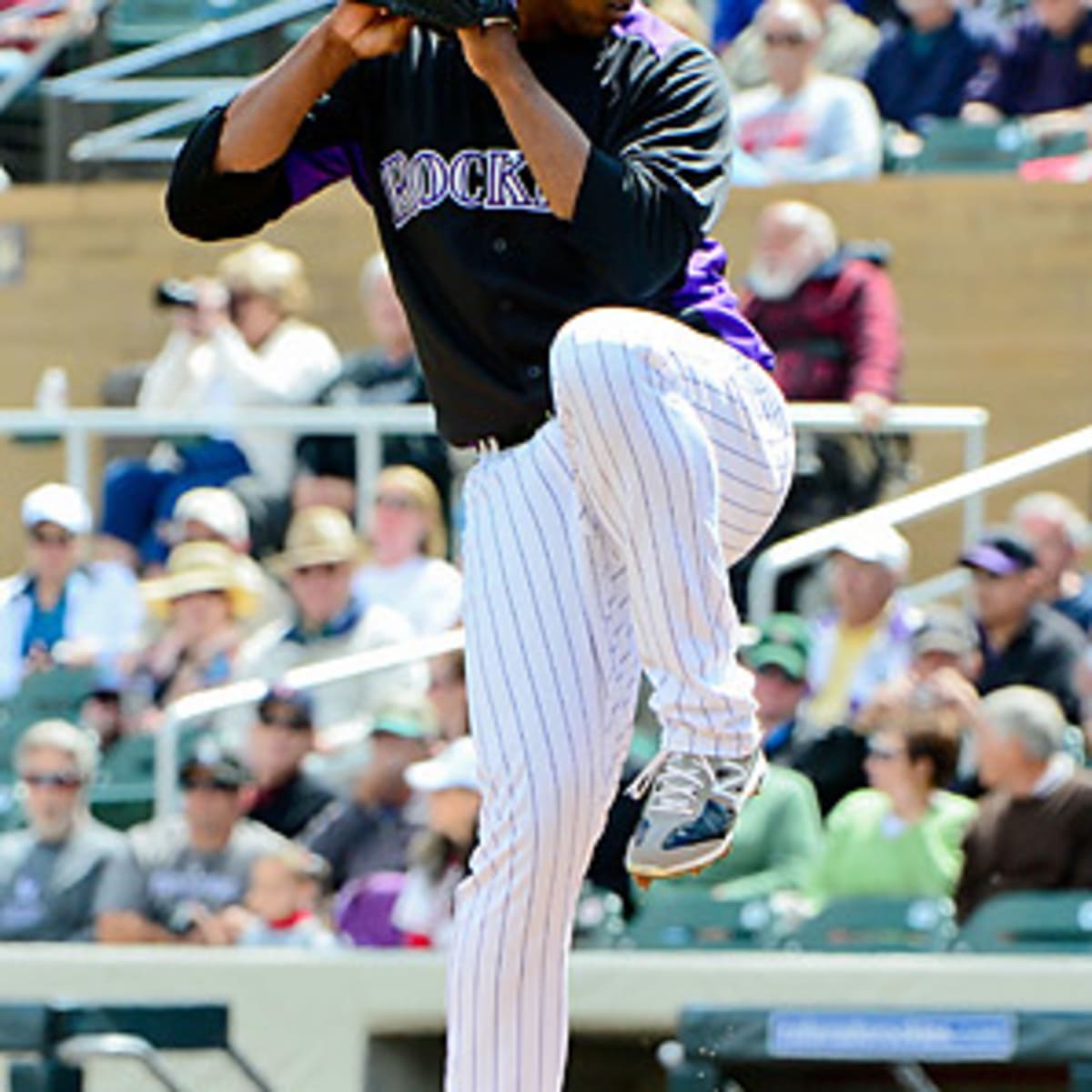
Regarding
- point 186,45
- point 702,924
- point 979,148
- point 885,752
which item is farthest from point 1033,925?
point 186,45

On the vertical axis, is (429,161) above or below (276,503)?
above

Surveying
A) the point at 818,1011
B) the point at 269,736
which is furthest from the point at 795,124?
the point at 818,1011

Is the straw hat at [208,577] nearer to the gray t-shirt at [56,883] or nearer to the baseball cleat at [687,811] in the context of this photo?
the gray t-shirt at [56,883]

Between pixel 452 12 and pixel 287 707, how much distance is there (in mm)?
4232

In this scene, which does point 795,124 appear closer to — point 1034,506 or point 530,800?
point 1034,506

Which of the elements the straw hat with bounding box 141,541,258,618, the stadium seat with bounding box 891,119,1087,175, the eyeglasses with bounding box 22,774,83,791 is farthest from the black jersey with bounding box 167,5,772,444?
the stadium seat with bounding box 891,119,1087,175

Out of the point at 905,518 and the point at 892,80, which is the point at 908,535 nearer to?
the point at 905,518

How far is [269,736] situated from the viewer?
8.05m

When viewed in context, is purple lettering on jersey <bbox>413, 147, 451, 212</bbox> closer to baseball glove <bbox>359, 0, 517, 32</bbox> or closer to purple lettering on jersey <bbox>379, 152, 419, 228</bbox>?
purple lettering on jersey <bbox>379, 152, 419, 228</bbox>

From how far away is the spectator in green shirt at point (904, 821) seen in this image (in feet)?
23.2

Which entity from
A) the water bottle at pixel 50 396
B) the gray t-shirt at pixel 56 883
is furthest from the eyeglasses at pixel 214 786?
the water bottle at pixel 50 396

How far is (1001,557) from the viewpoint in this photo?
7.85 m

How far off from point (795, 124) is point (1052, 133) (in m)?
0.90

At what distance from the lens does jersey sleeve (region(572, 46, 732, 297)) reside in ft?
13.4
